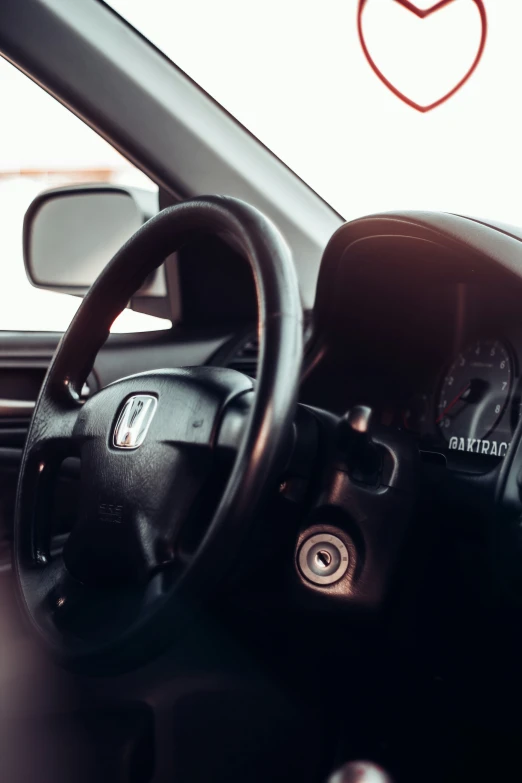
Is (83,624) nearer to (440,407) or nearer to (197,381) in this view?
(197,381)

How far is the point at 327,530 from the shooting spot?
3.05ft

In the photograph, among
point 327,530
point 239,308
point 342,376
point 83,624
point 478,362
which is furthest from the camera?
point 239,308

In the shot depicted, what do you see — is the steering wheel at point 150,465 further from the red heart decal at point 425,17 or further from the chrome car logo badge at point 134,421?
the red heart decal at point 425,17

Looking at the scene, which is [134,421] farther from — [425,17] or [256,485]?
[425,17]

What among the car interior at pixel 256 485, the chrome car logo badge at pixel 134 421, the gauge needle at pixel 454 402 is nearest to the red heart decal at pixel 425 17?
the car interior at pixel 256 485

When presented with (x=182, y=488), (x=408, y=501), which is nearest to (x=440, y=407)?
(x=408, y=501)

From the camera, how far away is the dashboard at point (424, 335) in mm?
1038

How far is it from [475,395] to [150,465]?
0.54 meters

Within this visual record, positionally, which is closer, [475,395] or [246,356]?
[475,395]

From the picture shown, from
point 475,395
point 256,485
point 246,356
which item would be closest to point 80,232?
point 246,356

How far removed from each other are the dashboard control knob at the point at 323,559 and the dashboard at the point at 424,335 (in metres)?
0.22

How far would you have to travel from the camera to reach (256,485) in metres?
0.65

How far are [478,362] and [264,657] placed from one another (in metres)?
0.51

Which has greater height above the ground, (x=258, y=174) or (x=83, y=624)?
(x=258, y=174)
